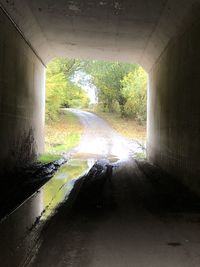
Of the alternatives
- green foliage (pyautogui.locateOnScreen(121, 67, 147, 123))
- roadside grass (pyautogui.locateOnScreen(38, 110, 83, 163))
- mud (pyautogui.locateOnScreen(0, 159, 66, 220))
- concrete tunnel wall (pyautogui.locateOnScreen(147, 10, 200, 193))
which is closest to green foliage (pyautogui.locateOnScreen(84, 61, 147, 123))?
green foliage (pyautogui.locateOnScreen(121, 67, 147, 123))

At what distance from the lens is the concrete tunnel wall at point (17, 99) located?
41.3ft

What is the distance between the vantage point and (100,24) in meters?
15.2

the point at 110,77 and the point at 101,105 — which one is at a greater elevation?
the point at 110,77

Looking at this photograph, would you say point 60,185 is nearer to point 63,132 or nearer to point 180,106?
point 180,106

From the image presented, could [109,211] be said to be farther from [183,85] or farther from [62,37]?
[62,37]

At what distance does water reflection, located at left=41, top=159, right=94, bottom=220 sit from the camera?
9.83m

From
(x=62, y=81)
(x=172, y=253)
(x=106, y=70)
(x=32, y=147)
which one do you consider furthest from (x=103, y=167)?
(x=106, y=70)

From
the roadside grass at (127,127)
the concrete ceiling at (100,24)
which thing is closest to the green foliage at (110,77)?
the roadside grass at (127,127)

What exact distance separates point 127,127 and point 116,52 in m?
29.6

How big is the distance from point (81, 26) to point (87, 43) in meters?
3.37

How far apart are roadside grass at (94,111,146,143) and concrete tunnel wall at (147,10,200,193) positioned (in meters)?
20.9

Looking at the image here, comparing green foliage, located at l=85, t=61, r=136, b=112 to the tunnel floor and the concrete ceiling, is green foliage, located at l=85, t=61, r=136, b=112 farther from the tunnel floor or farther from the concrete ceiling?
the tunnel floor

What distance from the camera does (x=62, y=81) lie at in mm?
41594

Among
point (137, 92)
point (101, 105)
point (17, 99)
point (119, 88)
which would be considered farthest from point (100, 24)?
point (101, 105)
